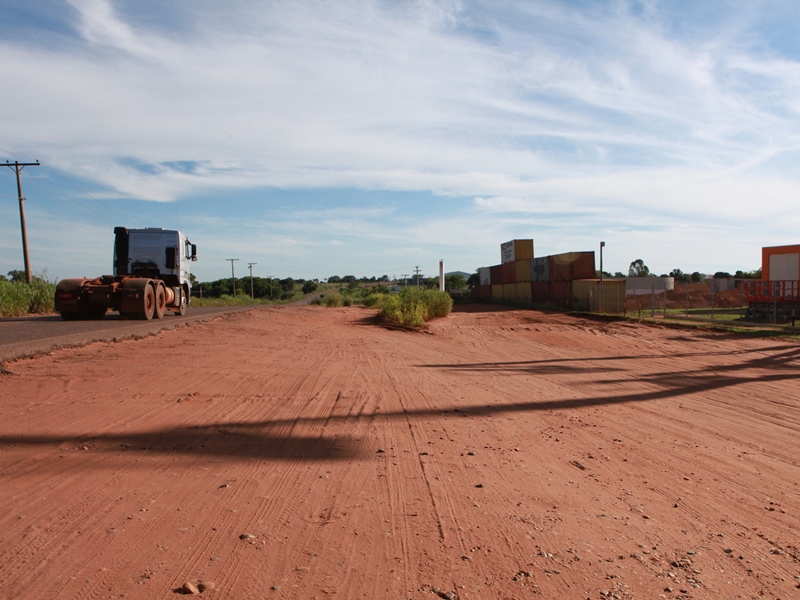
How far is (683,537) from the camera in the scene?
4.24 m

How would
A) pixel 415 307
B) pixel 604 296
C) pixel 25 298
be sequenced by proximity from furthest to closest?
pixel 604 296 → pixel 25 298 → pixel 415 307

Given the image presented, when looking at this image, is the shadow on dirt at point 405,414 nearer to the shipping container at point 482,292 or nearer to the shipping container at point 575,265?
the shipping container at point 575,265

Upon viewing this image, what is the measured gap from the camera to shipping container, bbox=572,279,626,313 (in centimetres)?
3259

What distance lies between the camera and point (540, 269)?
4259cm

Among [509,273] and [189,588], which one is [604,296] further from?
[189,588]

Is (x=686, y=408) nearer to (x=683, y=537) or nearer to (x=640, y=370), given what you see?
(x=640, y=370)

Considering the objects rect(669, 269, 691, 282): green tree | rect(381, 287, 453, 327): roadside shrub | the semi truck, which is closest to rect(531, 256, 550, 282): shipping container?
rect(381, 287, 453, 327): roadside shrub

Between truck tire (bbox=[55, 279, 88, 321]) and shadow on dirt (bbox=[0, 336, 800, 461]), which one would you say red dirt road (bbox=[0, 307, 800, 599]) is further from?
truck tire (bbox=[55, 279, 88, 321])

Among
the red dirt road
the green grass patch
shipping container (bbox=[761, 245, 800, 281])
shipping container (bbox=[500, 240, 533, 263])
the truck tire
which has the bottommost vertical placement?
Answer: the red dirt road

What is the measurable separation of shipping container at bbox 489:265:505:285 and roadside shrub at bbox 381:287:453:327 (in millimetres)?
19826

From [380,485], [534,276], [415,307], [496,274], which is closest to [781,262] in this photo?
[534,276]

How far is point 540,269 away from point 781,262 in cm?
1446

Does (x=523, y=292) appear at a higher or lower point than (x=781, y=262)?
lower

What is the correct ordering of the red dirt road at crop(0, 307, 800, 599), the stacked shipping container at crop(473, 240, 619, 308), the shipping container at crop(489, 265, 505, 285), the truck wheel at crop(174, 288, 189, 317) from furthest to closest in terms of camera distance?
the shipping container at crop(489, 265, 505, 285) → the stacked shipping container at crop(473, 240, 619, 308) → the truck wheel at crop(174, 288, 189, 317) → the red dirt road at crop(0, 307, 800, 599)
